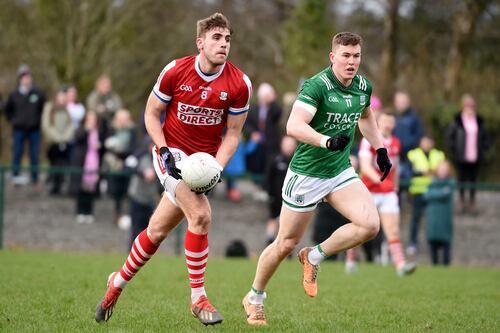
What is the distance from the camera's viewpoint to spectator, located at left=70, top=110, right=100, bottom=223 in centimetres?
1798

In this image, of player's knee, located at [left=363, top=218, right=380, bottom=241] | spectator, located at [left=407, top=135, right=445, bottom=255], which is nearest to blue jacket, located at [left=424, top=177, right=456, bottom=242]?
spectator, located at [left=407, top=135, right=445, bottom=255]

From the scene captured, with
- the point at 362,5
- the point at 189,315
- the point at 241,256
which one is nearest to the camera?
the point at 189,315

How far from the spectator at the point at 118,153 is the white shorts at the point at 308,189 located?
10.0m

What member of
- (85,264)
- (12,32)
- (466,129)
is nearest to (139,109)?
(12,32)

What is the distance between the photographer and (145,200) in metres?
16.7

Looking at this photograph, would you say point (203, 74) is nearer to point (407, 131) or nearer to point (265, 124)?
point (407, 131)

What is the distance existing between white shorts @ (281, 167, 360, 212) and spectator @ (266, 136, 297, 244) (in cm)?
896

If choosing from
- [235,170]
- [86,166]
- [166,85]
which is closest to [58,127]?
[86,166]

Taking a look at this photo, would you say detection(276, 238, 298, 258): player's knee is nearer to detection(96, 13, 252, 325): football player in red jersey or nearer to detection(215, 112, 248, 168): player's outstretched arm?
detection(96, 13, 252, 325): football player in red jersey

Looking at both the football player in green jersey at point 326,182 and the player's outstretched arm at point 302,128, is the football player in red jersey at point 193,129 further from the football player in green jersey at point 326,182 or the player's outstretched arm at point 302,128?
the football player in green jersey at point 326,182

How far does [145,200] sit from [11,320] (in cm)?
869

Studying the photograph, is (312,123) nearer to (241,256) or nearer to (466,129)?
(241,256)

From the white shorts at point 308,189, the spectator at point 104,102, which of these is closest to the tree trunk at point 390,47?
the spectator at point 104,102

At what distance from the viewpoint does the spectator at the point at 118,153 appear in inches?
715
